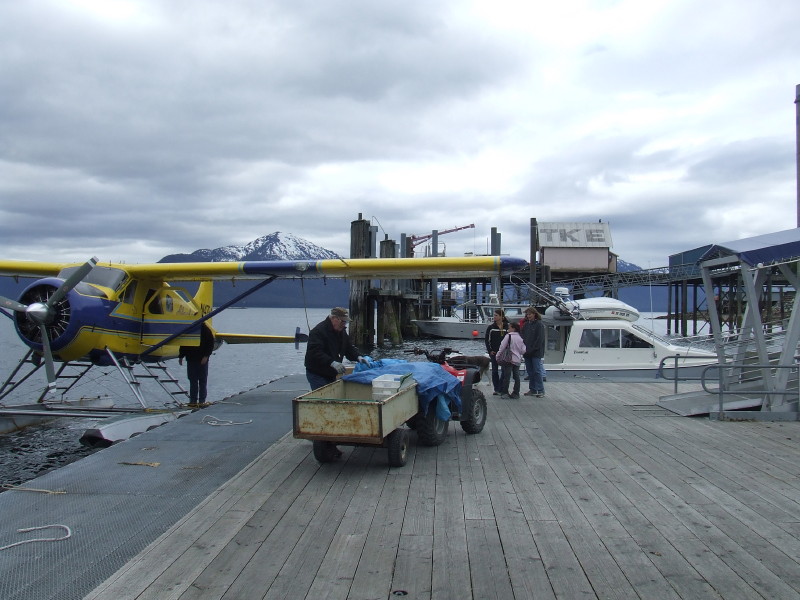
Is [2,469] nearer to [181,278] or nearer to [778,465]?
[181,278]

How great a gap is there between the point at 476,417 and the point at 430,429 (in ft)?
3.68

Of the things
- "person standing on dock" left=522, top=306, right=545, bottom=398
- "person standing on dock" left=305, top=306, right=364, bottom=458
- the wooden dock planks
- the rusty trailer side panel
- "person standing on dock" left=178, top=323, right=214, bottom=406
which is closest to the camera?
the wooden dock planks

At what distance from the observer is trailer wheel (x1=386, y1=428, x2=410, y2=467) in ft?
19.9

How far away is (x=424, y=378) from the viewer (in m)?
6.96

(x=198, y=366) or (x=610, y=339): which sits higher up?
(x=610, y=339)

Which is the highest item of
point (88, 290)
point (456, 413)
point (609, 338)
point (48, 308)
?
point (88, 290)

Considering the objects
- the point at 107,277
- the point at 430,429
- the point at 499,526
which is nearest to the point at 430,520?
the point at 499,526

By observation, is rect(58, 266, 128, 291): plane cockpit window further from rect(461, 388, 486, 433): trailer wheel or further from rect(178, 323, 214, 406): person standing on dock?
rect(461, 388, 486, 433): trailer wheel

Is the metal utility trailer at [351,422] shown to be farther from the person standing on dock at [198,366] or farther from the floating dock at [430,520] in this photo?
the person standing on dock at [198,366]

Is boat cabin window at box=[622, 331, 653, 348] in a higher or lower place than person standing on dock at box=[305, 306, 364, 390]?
lower

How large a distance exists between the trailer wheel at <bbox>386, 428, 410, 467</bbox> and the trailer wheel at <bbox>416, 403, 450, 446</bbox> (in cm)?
69

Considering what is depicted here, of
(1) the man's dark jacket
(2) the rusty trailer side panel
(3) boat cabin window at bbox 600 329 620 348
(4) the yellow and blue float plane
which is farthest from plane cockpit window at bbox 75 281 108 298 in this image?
(3) boat cabin window at bbox 600 329 620 348

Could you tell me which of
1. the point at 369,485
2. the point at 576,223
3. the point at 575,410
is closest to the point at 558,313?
the point at 575,410

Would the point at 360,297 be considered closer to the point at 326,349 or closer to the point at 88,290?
the point at 88,290
